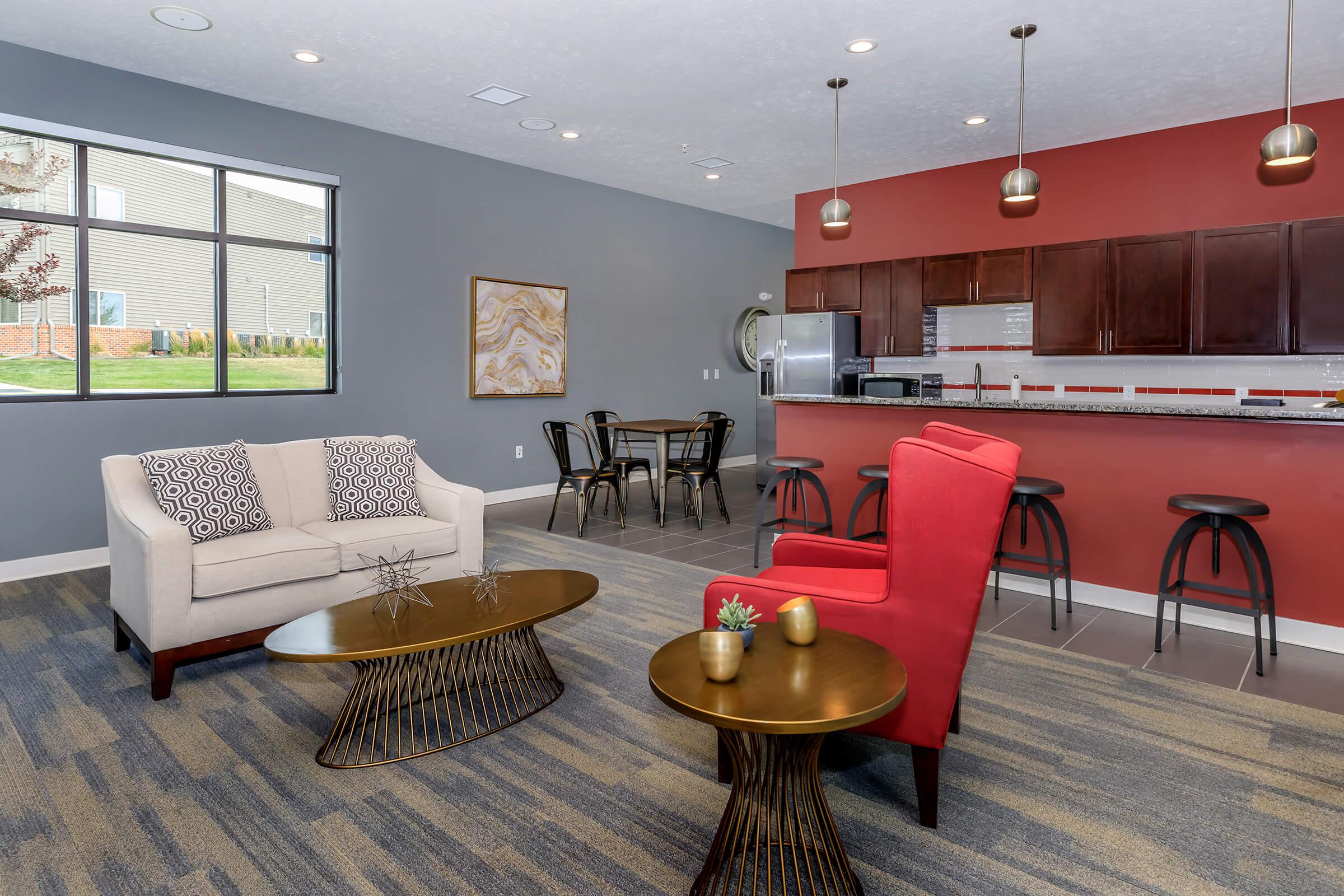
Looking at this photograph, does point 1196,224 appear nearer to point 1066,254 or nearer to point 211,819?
point 1066,254

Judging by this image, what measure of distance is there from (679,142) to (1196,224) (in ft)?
12.2

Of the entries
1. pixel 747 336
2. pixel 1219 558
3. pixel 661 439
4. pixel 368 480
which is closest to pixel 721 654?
pixel 368 480

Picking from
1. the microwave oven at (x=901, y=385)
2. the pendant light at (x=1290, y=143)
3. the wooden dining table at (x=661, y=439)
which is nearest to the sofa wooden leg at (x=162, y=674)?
the wooden dining table at (x=661, y=439)

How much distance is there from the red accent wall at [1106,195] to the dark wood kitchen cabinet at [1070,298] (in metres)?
0.21

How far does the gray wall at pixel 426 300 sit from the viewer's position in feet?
14.9

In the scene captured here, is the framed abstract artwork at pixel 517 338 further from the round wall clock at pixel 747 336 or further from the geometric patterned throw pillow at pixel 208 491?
the geometric patterned throw pillow at pixel 208 491

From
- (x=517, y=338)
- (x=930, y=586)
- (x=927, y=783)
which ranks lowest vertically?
(x=927, y=783)

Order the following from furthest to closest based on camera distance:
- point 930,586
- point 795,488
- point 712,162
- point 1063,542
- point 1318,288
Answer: point 712,162 < point 795,488 < point 1318,288 < point 1063,542 < point 930,586

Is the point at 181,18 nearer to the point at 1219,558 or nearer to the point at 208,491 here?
the point at 208,491

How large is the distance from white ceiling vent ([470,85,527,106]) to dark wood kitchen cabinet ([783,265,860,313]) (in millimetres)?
3084

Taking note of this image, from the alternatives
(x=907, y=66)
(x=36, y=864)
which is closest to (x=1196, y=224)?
(x=907, y=66)

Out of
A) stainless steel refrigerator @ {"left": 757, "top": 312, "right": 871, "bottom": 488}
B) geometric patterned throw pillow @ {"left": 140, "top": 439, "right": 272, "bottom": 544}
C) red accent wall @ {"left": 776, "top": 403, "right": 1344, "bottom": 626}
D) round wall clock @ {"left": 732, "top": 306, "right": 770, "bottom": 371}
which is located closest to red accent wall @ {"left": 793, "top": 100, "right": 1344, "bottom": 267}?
stainless steel refrigerator @ {"left": 757, "top": 312, "right": 871, "bottom": 488}

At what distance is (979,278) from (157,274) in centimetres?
589

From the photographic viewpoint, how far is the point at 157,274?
16.3ft
